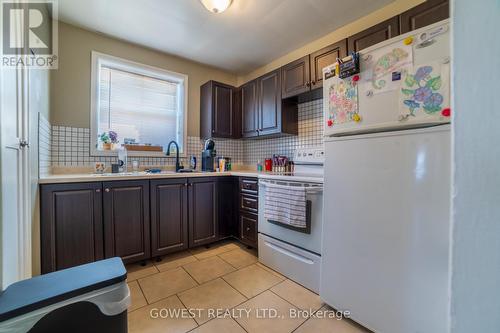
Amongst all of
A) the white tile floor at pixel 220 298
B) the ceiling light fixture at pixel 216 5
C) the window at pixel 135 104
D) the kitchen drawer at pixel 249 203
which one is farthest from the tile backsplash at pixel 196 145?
the ceiling light fixture at pixel 216 5

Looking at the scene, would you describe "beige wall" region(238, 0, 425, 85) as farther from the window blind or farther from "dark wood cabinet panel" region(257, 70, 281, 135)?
the window blind

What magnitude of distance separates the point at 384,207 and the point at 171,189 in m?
1.86

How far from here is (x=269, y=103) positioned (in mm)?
2643

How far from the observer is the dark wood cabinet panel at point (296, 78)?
7.31 feet

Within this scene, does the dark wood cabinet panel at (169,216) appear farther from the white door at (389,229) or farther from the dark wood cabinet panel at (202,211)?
the white door at (389,229)

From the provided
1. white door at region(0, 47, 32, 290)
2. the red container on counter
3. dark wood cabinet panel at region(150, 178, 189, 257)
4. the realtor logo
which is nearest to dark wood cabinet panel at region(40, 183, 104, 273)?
white door at region(0, 47, 32, 290)

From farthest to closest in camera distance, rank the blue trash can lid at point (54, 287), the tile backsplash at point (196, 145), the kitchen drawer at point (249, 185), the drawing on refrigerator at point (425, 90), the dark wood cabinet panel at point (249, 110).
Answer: the dark wood cabinet panel at point (249, 110) → the kitchen drawer at point (249, 185) → the tile backsplash at point (196, 145) → the drawing on refrigerator at point (425, 90) → the blue trash can lid at point (54, 287)

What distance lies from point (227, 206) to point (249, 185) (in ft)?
1.51

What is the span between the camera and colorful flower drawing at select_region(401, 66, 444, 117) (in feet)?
3.22

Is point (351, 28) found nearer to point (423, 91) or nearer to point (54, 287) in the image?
point (423, 91)

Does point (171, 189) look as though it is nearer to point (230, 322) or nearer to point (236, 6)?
point (230, 322)

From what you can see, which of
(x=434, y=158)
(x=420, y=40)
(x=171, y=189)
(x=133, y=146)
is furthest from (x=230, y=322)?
(x=133, y=146)

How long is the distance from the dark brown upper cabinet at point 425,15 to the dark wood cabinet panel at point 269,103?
1.27 m

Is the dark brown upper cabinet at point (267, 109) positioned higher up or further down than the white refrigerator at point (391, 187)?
higher up
